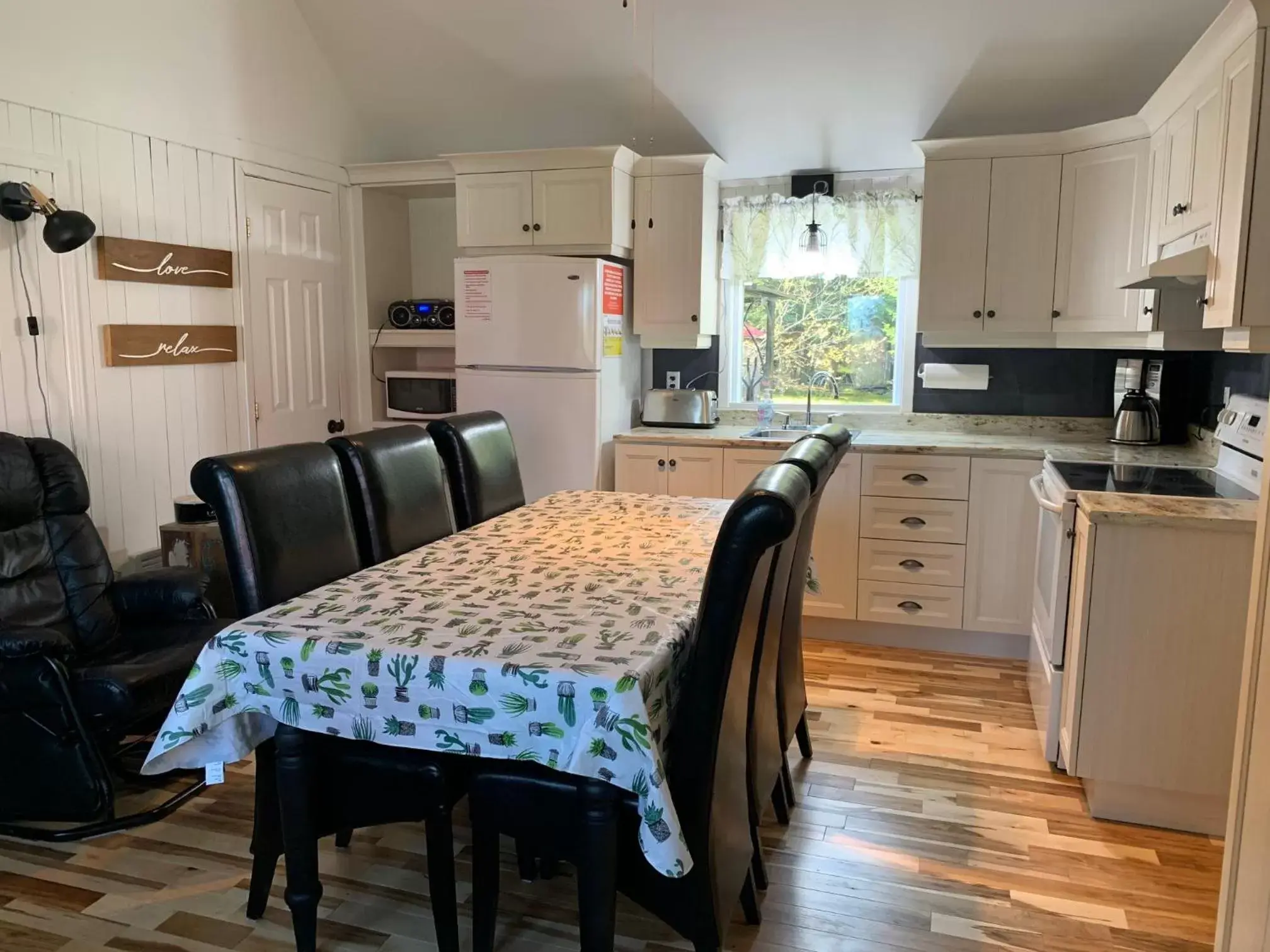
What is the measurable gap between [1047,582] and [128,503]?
3.35 m

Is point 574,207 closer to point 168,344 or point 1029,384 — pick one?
point 168,344

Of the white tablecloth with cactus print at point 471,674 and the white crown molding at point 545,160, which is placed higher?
the white crown molding at point 545,160

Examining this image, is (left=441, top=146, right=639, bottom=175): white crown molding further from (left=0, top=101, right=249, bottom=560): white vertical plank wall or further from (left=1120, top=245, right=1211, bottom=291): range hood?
(left=1120, top=245, right=1211, bottom=291): range hood

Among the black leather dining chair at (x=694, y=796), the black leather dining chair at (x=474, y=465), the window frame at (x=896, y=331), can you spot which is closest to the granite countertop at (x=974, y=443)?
the window frame at (x=896, y=331)

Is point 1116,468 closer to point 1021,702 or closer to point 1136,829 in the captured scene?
point 1021,702

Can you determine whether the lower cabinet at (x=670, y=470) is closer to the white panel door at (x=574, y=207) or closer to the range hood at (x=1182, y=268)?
the white panel door at (x=574, y=207)

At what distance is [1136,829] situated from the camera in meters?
2.49

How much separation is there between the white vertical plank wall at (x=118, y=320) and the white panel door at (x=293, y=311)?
126 millimetres

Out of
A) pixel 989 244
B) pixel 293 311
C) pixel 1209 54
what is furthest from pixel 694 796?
pixel 293 311

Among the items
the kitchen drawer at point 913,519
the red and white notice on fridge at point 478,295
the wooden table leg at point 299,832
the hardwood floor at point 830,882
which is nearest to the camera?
the wooden table leg at point 299,832

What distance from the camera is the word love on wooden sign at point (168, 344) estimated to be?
3.33 m

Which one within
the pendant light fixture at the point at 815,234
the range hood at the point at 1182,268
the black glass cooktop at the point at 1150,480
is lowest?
the black glass cooktop at the point at 1150,480

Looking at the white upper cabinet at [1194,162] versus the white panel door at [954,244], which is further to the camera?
the white panel door at [954,244]

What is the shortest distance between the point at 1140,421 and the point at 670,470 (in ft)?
6.46
